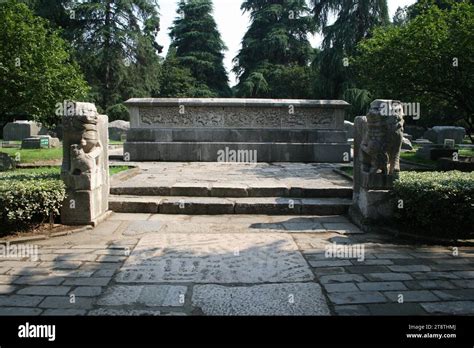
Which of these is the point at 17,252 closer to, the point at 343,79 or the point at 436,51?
the point at 436,51

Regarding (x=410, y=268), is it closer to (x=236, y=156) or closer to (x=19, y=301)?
(x=19, y=301)

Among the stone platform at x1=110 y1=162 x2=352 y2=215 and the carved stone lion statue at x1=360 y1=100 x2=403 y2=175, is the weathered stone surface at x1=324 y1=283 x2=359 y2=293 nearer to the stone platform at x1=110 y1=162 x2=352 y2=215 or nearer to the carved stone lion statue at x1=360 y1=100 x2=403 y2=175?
the carved stone lion statue at x1=360 y1=100 x2=403 y2=175

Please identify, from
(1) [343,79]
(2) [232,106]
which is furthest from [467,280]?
(1) [343,79]

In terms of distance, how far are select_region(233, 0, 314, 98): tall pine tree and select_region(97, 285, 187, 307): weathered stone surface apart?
27.9 metres

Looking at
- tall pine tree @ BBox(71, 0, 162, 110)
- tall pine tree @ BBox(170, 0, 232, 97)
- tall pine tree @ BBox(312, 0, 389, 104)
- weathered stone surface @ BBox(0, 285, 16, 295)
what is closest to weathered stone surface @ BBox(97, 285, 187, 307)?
weathered stone surface @ BBox(0, 285, 16, 295)

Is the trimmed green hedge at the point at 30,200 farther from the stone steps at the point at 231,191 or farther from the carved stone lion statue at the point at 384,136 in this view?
the carved stone lion statue at the point at 384,136

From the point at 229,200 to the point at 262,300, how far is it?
333cm

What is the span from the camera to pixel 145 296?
328 cm

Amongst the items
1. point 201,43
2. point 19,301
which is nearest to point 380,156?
point 19,301

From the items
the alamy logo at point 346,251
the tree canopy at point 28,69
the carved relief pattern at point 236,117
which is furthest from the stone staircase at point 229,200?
the carved relief pattern at point 236,117

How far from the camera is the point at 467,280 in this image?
11.9 feet

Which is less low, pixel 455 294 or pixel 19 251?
pixel 19 251

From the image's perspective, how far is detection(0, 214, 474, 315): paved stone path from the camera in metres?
3.09
